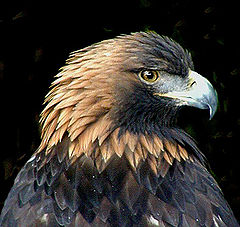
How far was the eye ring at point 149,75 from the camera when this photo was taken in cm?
268

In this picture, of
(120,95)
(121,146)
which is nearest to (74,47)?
(120,95)

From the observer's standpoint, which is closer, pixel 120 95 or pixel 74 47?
pixel 120 95

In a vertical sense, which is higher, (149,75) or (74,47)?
(149,75)

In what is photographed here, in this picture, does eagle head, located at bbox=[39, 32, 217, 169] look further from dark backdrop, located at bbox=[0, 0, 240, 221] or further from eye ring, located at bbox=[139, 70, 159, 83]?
dark backdrop, located at bbox=[0, 0, 240, 221]

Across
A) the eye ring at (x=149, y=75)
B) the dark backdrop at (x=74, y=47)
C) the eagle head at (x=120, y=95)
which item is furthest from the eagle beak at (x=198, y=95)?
the dark backdrop at (x=74, y=47)

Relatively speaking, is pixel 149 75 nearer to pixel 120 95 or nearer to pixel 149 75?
pixel 149 75

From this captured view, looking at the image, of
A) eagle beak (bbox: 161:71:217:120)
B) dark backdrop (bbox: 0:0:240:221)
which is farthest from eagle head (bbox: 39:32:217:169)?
dark backdrop (bbox: 0:0:240:221)

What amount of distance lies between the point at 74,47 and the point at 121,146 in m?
1.43

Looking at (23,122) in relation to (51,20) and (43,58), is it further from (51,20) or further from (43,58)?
(51,20)

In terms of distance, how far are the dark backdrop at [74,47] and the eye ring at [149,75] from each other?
49.2 inches

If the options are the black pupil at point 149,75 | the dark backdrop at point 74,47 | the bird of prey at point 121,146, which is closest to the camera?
the bird of prey at point 121,146

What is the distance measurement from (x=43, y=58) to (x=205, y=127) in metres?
1.48

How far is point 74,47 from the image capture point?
3877 mm

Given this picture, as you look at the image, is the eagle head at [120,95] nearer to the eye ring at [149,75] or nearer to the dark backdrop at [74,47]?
the eye ring at [149,75]
